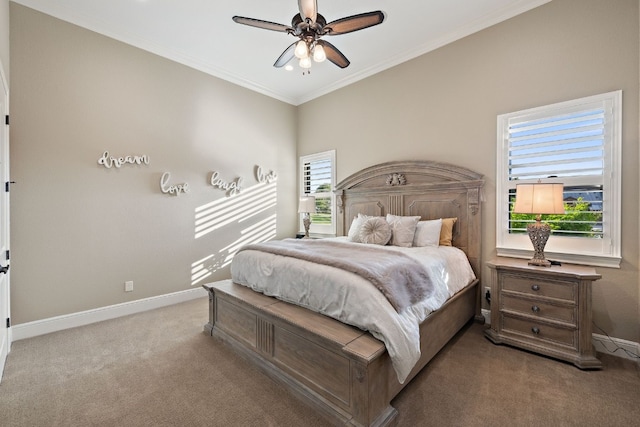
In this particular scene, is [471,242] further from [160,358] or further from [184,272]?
[184,272]

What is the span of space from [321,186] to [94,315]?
143 inches

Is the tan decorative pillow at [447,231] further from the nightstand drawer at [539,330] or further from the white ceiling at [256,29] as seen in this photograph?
the white ceiling at [256,29]

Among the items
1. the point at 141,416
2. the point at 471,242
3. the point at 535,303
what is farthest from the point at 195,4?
the point at 535,303

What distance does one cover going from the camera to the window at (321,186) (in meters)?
4.94

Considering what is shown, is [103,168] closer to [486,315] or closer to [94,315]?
[94,315]

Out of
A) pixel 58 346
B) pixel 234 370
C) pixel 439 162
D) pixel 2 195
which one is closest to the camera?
pixel 234 370

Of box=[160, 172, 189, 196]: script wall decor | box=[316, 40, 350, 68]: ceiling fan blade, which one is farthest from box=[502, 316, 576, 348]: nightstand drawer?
box=[160, 172, 189, 196]: script wall decor

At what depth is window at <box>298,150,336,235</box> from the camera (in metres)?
4.94

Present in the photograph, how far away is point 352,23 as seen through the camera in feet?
7.79

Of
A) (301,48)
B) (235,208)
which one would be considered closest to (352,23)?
(301,48)

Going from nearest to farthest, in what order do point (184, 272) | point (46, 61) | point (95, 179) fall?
point (46, 61)
point (95, 179)
point (184, 272)

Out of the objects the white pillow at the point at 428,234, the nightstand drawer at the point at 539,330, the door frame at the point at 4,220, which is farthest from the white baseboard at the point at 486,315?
the door frame at the point at 4,220

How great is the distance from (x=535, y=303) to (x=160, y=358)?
3.27 meters

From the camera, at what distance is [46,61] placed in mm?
2902
